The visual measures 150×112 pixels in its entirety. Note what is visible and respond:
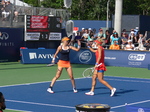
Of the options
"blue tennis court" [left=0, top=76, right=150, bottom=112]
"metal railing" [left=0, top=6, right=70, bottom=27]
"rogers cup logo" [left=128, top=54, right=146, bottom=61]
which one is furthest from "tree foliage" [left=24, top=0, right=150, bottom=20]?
"blue tennis court" [left=0, top=76, right=150, bottom=112]

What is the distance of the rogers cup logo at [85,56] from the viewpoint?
2664 centimetres

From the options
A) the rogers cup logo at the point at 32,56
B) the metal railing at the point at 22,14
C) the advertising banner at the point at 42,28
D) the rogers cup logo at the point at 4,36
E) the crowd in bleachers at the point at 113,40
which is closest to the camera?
the rogers cup logo at the point at 32,56

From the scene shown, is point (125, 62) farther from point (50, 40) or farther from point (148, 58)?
point (50, 40)

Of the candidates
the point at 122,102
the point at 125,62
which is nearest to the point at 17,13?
the point at 125,62

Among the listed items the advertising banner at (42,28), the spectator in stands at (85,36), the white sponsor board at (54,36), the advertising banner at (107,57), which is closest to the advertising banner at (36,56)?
the advertising banner at (107,57)

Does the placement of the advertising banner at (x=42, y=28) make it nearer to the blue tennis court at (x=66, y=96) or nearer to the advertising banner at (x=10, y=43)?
the advertising banner at (x=10, y=43)

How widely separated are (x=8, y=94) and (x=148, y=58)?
12.1 metres

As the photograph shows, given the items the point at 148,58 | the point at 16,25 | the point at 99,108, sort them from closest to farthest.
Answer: the point at 99,108
the point at 148,58
the point at 16,25

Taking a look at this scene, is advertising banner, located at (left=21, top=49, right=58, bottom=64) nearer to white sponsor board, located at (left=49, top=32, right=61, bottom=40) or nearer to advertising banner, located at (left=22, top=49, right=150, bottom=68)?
advertising banner, located at (left=22, top=49, right=150, bottom=68)

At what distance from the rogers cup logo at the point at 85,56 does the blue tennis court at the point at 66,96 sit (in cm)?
796

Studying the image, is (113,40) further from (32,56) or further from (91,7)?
(91,7)

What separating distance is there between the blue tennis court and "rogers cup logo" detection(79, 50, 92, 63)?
7963mm

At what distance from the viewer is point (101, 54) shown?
14273 mm

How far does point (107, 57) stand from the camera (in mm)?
26203
